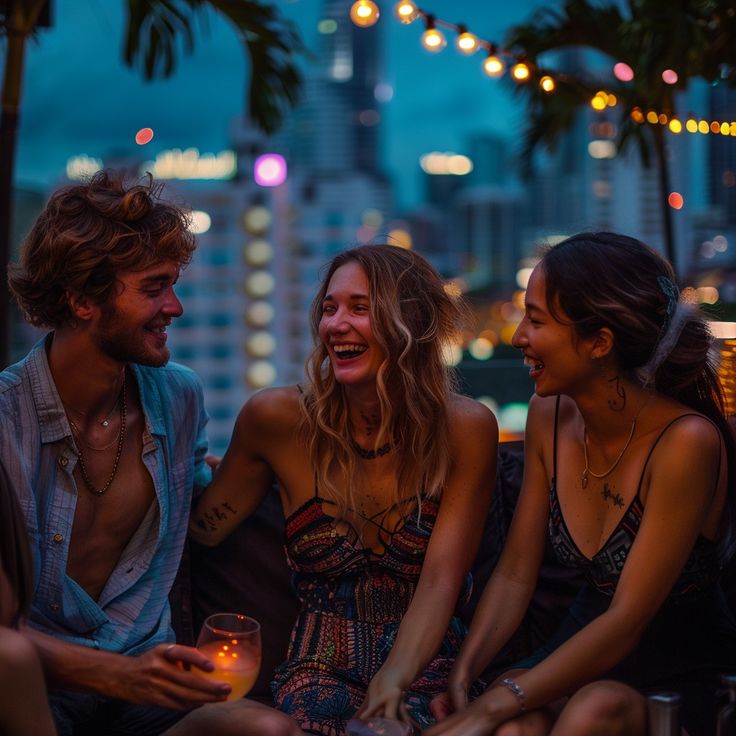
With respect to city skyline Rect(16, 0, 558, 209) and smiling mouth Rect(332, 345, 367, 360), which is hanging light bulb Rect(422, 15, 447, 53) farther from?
city skyline Rect(16, 0, 558, 209)

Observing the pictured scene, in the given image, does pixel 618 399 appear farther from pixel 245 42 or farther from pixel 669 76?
pixel 245 42

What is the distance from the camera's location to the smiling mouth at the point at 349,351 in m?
2.61

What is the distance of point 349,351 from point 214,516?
648mm

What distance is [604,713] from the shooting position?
2.02 m

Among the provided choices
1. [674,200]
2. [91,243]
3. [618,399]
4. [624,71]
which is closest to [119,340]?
[91,243]

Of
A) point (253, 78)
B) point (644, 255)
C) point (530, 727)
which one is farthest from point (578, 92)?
point (530, 727)

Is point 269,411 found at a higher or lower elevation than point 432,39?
lower

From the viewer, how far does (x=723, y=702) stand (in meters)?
1.89

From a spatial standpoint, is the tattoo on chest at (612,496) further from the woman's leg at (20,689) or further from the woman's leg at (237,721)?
the woman's leg at (20,689)

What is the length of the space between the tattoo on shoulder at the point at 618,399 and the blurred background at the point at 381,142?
1.35 feet

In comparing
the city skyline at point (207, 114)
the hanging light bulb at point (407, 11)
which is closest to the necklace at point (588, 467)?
the hanging light bulb at point (407, 11)

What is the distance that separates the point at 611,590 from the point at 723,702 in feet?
1.92

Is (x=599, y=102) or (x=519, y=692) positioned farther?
(x=599, y=102)

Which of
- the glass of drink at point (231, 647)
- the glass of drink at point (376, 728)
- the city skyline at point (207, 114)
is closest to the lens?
the glass of drink at point (231, 647)
